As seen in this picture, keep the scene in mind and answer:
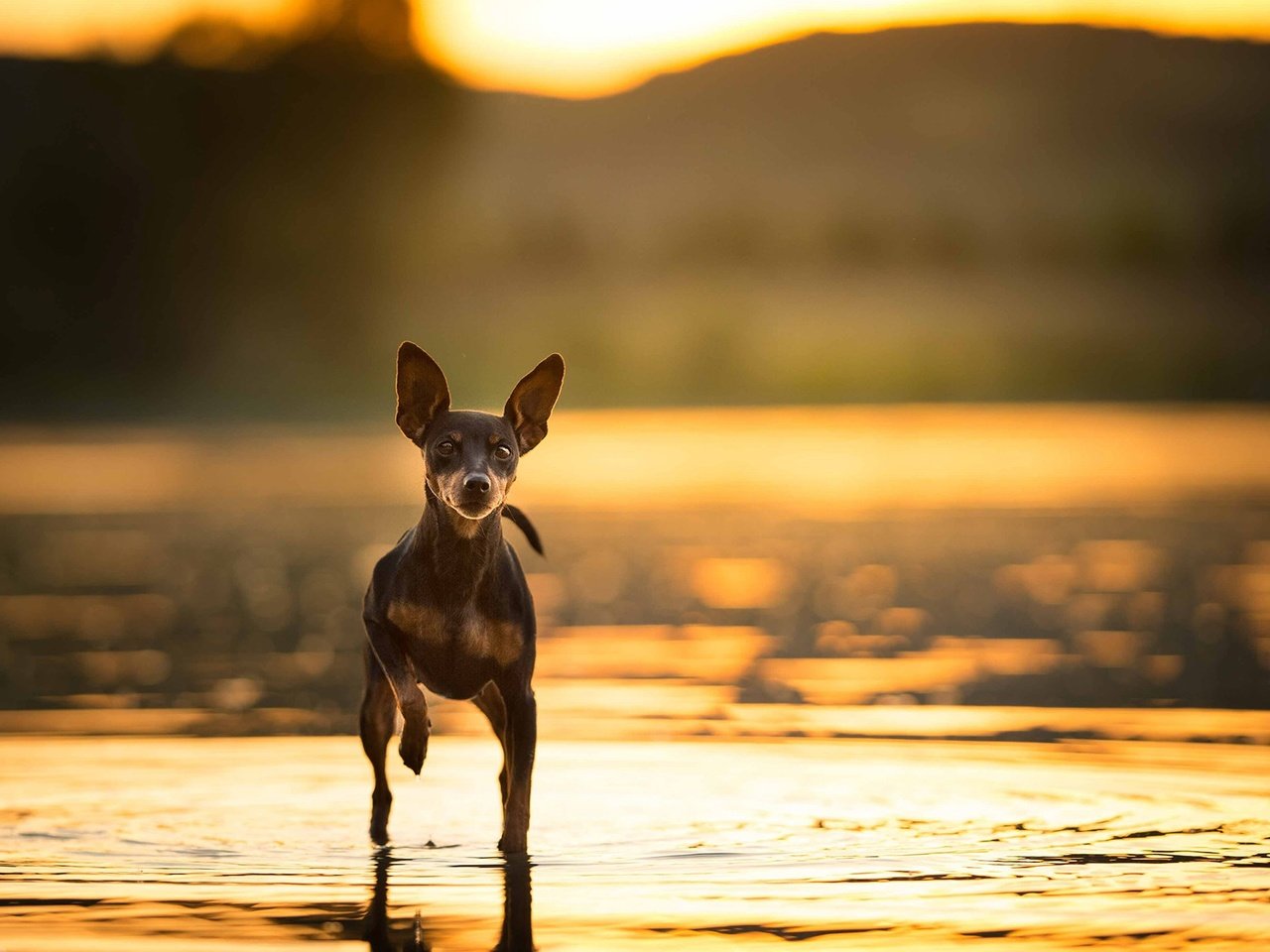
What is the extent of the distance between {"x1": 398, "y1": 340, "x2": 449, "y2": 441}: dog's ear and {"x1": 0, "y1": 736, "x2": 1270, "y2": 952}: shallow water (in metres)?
1.69

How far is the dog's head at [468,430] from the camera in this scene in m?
10.5

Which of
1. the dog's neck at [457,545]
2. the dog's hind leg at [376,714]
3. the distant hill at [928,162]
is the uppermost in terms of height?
the distant hill at [928,162]

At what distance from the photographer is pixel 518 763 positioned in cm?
1070

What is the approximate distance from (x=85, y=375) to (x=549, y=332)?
40.6 metres

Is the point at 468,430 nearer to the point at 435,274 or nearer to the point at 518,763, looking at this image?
the point at 518,763

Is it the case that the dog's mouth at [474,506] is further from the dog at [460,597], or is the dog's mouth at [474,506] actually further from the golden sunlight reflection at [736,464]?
the golden sunlight reflection at [736,464]

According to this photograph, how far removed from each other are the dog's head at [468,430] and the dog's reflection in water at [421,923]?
4.81ft

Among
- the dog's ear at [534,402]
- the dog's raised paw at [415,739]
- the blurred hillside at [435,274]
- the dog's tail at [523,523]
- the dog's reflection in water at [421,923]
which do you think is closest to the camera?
the dog's reflection in water at [421,923]

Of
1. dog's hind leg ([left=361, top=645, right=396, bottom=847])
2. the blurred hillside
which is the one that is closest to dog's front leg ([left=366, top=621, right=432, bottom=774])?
dog's hind leg ([left=361, top=645, right=396, bottom=847])

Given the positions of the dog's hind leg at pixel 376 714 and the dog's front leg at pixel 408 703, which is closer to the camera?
the dog's front leg at pixel 408 703

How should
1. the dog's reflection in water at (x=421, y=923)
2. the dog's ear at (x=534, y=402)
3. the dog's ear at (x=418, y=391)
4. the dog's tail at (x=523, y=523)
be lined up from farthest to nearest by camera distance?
the dog's tail at (x=523, y=523)
the dog's ear at (x=534, y=402)
the dog's ear at (x=418, y=391)
the dog's reflection in water at (x=421, y=923)

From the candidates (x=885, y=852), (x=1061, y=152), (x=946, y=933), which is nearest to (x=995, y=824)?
(x=885, y=852)

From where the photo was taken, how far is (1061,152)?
18725 centimetres

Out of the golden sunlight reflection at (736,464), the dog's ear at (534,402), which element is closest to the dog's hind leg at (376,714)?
the dog's ear at (534,402)
